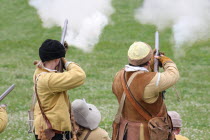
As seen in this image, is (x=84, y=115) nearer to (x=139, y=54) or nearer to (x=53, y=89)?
(x=53, y=89)

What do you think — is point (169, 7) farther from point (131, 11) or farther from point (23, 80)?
point (131, 11)

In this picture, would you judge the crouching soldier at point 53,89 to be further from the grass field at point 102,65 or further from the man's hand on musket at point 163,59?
the grass field at point 102,65

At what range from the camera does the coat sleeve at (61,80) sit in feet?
17.5

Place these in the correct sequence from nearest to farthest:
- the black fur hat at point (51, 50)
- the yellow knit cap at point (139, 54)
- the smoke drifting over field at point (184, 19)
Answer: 1. the yellow knit cap at point (139, 54)
2. the black fur hat at point (51, 50)
3. the smoke drifting over field at point (184, 19)

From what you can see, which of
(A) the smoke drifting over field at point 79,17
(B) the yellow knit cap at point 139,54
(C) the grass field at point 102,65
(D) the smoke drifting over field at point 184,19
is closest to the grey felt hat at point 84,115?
(B) the yellow knit cap at point 139,54

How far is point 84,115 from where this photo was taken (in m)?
6.30

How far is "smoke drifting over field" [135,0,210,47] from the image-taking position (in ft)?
27.4

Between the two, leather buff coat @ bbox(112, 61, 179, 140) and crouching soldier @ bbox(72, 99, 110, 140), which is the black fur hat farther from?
crouching soldier @ bbox(72, 99, 110, 140)

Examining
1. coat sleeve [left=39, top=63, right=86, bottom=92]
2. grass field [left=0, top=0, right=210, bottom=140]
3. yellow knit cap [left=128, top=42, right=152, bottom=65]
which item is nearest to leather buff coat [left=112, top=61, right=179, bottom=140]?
yellow knit cap [left=128, top=42, right=152, bottom=65]

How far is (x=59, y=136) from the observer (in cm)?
568

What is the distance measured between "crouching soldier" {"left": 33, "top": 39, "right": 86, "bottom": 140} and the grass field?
3.36m

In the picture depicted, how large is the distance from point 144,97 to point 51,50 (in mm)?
1207

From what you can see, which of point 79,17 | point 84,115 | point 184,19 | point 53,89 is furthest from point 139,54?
point 184,19

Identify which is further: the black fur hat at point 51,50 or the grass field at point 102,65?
the grass field at point 102,65
